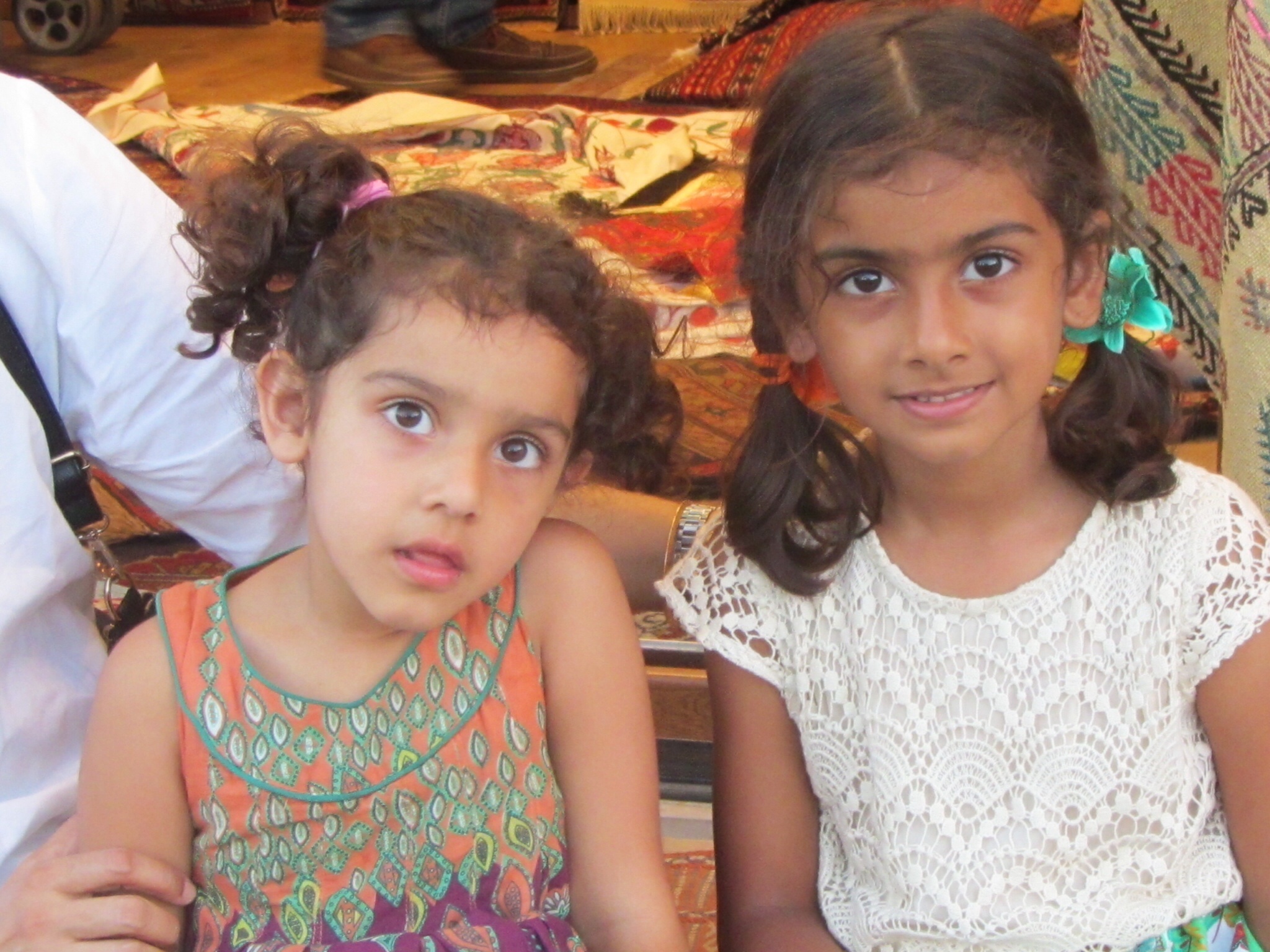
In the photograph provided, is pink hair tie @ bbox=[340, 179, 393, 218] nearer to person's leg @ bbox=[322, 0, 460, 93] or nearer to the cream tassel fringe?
person's leg @ bbox=[322, 0, 460, 93]

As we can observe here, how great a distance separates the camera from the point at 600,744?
1174mm

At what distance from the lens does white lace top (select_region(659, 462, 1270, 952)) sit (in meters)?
1.19

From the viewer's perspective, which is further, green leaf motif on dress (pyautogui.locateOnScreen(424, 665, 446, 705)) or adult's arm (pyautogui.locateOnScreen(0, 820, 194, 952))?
green leaf motif on dress (pyautogui.locateOnScreen(424, 665, 446, 705))

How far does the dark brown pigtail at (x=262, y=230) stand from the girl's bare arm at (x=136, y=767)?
0.26 m

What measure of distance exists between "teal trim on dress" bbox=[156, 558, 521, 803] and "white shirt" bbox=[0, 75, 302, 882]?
0.42 ft

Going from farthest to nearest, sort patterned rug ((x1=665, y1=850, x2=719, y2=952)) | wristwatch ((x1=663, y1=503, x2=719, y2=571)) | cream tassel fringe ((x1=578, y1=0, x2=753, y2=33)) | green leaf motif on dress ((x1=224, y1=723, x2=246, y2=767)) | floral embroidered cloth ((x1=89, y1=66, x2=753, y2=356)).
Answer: cream tassel fringe ((x1=578, y1=0, x2=753, y2=33)) → floral embroidered cloth ((x1=89, y1=66, x2=753, y2=356)) → patterned rug ((x1=665, y1=850, x2=719, y2=952)) → wristwatch ((x1=663, y1=503, x2=719, y2=571)) → green leaf motif on dress ((x1=224, y1=723, x2=246, y2=767))

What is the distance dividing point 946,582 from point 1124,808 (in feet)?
0.76

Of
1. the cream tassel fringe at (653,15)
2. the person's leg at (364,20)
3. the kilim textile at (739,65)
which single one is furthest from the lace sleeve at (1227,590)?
the cream tassel fringe at (653,15)

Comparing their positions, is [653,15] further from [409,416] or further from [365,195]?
[409,416]

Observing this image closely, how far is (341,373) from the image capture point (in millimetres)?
1082

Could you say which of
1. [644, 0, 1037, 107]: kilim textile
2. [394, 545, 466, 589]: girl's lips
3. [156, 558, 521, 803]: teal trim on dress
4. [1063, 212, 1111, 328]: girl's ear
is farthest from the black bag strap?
[644, 0, 1037, 107]: kilim textile

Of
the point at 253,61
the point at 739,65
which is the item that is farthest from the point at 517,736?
Answer: the point at 253,61

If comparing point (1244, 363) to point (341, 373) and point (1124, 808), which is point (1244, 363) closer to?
point (1124, 808)

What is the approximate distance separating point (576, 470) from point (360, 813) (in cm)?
32
